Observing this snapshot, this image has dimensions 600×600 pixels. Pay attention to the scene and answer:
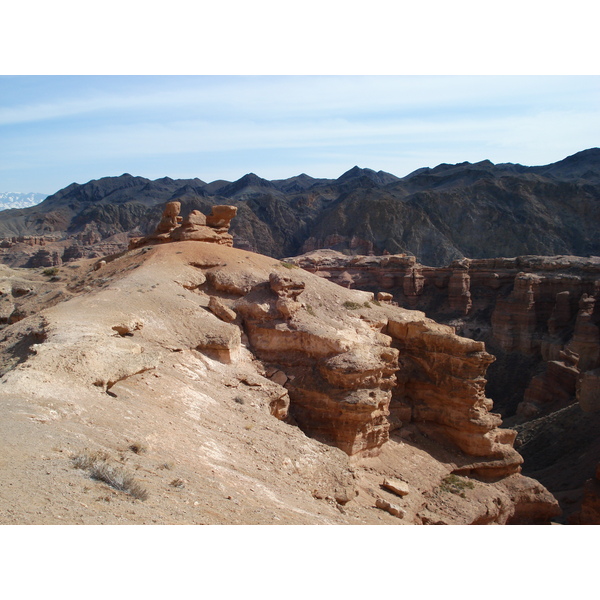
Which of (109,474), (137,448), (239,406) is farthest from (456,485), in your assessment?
(109,474)

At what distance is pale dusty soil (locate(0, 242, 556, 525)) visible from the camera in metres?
6.41

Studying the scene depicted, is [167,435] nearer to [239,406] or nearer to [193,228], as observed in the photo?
[239,406]

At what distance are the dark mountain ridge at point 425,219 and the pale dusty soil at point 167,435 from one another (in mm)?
71610

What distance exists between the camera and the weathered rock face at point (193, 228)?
23781 millimetres

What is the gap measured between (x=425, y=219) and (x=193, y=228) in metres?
72.9

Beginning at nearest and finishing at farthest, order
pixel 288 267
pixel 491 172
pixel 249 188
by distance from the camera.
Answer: pixel 288 267 < pixel 491 172 < pixel 249 188

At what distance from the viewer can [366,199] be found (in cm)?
9612

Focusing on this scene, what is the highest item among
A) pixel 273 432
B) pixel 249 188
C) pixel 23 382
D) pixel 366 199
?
pixel 249 188

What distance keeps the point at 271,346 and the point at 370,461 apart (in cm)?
486

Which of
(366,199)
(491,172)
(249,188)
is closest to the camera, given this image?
(366,199)

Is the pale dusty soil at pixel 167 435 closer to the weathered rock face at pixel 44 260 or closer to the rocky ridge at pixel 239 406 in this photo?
the rocky ridge at pixel 239 406

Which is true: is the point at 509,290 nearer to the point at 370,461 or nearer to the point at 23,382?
the point at 370,461

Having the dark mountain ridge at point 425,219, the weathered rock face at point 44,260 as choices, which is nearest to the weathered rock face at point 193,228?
the weathered rock face at point 44,260

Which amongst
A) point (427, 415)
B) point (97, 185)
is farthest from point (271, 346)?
point (97, 185)
